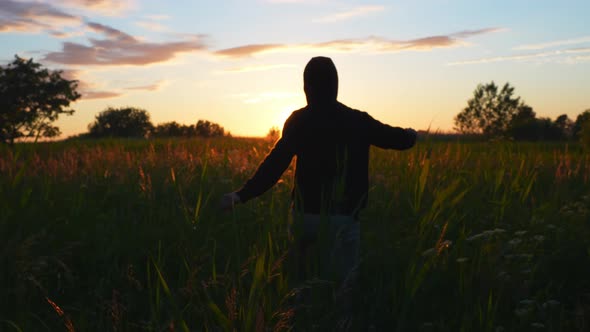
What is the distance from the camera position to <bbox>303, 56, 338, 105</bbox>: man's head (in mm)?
3521

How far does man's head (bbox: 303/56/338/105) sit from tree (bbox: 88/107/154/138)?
298ft

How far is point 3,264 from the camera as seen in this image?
155 inches

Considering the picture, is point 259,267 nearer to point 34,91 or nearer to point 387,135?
point 387,135

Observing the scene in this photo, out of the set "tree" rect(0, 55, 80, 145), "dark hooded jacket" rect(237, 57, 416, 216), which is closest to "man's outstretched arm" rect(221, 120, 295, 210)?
"dark hooded jacket" rect(237, 57, 416, 216)

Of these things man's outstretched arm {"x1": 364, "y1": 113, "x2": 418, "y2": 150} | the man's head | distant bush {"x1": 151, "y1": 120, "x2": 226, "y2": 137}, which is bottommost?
man's outstretched arm {"x1": 364, "y1": 113, "x2": 418, "y2": 150}

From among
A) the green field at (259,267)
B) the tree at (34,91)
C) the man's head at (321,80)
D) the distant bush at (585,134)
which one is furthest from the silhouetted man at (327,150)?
the tree at (34,91)

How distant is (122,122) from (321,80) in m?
96.6

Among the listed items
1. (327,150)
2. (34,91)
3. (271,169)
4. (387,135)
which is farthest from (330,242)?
(34,91)

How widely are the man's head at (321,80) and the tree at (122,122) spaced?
90795mm

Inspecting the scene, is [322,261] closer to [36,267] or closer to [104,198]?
[36,267]

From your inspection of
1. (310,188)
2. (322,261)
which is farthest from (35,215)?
(322,261)

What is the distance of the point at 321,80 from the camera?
139 inches

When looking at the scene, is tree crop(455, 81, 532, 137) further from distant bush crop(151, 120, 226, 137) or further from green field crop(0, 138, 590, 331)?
green field crop(0, 138, 590, 331)

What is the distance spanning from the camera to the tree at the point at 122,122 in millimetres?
91500
